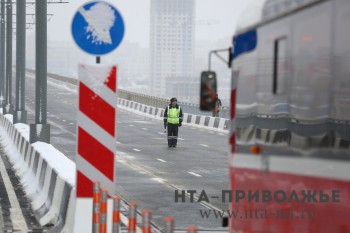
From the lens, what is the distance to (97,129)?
1095cm

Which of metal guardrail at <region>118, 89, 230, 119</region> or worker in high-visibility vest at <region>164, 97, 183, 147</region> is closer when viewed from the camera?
worker in high-visibility vest at <region>164, 97, 183, 147</region>

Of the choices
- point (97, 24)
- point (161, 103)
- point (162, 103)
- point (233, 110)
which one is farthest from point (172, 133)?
point (161, 103)

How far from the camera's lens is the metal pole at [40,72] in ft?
82.5

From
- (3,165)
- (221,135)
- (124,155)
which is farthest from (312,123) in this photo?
(221,135)

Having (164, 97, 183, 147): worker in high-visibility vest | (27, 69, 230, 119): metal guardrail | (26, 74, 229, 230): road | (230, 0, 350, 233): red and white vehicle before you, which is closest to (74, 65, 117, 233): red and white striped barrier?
(230, 0, 350, 233): red and white vehicle

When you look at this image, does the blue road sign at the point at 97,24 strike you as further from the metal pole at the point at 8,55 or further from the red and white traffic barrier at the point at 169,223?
the metal pole at the point at 8,55

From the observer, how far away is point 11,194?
19.4 metres

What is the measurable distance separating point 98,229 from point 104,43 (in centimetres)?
212

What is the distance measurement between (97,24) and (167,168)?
1587 cm

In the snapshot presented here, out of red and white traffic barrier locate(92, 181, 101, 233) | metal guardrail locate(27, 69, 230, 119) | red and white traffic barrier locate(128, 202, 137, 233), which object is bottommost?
metal guardrail locate(27, 69, 230, 119)

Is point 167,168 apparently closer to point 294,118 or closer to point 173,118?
point 173,118

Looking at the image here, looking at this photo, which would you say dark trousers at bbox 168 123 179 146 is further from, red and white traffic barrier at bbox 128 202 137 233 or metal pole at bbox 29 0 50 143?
red and white traffic barrier at bbox 128 202 137 233

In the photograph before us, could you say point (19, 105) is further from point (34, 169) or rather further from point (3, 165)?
point (34, 169)

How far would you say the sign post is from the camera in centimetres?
1075
